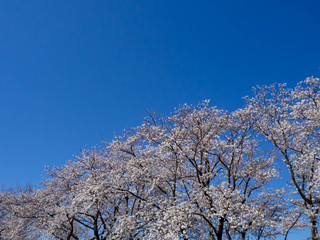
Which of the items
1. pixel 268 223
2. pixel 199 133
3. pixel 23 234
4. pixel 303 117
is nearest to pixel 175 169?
pixel 199 133

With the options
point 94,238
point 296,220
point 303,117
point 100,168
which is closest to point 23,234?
point 94,238

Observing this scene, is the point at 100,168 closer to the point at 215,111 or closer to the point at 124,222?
the point at 124,222

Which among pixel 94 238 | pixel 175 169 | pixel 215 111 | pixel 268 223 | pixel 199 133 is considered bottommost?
pixel 268 223

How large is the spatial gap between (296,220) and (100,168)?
1616 cm

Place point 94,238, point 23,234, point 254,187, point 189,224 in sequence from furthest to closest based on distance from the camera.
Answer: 1. point 23,234
2. point 94,238
3. point 254,187
4. point 189,224

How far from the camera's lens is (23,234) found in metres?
22.4

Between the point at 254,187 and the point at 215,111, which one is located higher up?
the point at 215,111

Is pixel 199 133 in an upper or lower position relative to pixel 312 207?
upper

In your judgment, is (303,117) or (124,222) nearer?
(124,222)

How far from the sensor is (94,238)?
20703 mm

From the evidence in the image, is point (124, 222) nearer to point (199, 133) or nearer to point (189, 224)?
point (189, 224)

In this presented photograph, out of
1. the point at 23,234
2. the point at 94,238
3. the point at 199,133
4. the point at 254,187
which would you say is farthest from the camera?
the point at 23,234

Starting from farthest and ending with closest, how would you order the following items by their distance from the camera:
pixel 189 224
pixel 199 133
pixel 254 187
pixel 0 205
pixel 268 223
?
pixel 0 205
pixel 254 187
pixel 199 133
pixel 189 224
pixel 268 223

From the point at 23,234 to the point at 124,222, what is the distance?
1473cm
